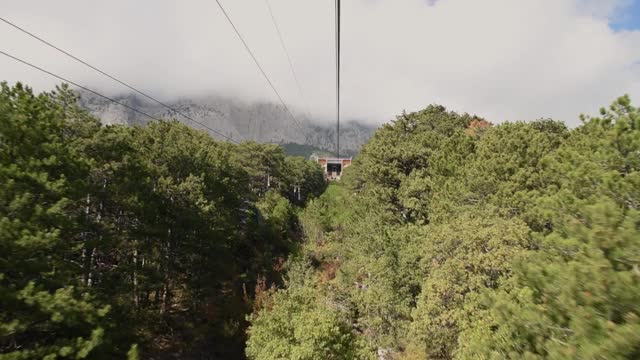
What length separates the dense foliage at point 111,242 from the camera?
40.8 feet

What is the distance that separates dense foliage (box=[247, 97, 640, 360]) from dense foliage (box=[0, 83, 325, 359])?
639 centimetres

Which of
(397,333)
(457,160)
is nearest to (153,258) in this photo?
(397,333)

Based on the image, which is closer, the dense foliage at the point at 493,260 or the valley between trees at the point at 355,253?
the dense foliage at the point at 493,260

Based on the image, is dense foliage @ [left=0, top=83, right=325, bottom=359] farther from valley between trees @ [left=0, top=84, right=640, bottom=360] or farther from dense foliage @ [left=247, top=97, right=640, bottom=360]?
dense foliage @ [left=247, top=97, right=640, bottom=360]

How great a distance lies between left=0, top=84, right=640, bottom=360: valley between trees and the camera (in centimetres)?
732

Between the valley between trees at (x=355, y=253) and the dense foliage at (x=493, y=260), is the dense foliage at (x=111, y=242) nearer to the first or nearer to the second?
the valley between trees at (x=355, y=253)

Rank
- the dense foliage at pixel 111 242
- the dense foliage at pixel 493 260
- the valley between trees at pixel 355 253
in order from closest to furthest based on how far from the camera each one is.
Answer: the dense foliage at pixel 493 260 → the valley between trees at pixel 355 253 → the dense foliage at pixel 111 242

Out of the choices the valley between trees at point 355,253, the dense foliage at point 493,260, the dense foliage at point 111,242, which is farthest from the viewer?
the dense foliage at point 111,242

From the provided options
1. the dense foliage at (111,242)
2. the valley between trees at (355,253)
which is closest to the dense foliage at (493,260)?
the valley between trees at (355,253)

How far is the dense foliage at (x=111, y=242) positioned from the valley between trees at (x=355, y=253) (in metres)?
0.10

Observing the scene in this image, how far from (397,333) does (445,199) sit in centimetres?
752

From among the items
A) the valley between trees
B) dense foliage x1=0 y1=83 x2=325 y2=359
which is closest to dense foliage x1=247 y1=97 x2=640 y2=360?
the valley between trees

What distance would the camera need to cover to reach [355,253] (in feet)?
90.4

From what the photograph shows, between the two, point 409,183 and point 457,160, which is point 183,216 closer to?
point 409,183
